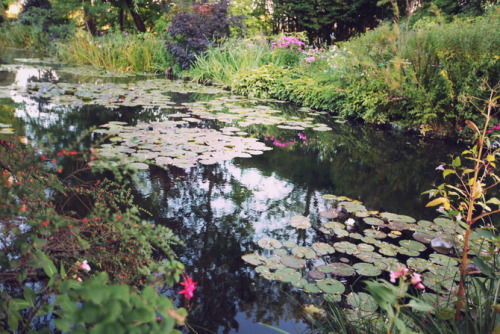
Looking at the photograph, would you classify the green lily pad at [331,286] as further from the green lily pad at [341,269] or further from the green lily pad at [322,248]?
the green lily pad at [322,248]

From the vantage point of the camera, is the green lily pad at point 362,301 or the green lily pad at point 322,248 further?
the green lily pad at point 322,248

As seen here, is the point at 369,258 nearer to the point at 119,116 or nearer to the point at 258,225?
the point at 258,225

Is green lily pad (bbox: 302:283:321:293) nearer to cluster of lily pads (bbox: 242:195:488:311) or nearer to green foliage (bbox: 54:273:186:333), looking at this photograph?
cluster of lily pads (bbox: 242:195:488:311)

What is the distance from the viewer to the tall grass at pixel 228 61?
823 centimetres

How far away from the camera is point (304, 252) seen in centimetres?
206

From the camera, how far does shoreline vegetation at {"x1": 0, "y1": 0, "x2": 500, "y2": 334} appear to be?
952 mm

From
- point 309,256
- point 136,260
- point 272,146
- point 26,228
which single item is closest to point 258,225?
point 309,256

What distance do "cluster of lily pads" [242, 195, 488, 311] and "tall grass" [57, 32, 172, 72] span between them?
886 centimetres

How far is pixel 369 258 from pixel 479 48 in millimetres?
3471

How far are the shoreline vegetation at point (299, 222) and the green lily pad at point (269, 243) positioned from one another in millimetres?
11

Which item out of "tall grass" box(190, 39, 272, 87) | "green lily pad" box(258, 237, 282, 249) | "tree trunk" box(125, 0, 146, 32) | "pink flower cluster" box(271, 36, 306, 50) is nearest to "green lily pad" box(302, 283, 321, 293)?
"green lily pad" box(258, 237, 282, 249)

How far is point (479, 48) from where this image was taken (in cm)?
434

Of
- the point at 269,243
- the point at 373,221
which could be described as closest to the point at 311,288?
the point at 269,243

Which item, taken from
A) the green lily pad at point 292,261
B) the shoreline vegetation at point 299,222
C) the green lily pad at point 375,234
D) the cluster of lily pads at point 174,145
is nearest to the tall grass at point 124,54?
the shoreline vegetation at point 299,222
